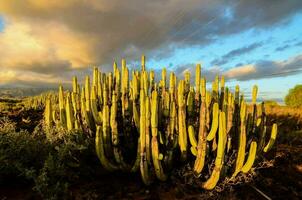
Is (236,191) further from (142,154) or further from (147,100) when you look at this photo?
(147,100)

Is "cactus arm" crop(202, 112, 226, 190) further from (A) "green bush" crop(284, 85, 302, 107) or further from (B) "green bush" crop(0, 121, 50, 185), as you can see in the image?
(A) "green bush" crop(284, 85, 302, 107)

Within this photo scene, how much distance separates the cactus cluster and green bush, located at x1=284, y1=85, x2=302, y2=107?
2836 centimetres

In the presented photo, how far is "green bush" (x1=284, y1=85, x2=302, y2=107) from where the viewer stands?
31341 millimetres

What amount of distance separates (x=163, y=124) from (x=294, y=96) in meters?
30.9

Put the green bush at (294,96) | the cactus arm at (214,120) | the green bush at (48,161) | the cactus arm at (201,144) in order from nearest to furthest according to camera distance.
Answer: the green bush at (48,161), the cactus arm at (214,120), the cactus arm at (201,144), the green bush at (294,96)

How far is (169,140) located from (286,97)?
105ft

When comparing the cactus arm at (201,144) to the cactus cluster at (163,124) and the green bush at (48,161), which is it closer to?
the cactus cluster at (163,124)

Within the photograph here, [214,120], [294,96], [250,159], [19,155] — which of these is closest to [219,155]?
[214,120]

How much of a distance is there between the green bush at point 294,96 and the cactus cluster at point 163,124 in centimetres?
2836

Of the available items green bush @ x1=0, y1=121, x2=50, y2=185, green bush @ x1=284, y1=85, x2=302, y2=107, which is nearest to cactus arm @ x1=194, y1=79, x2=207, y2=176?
green bush @ x1=0, y1=121, x2=50, y2=185

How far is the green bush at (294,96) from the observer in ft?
103

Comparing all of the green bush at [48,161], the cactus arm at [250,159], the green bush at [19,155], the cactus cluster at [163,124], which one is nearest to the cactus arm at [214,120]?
the cactus cluster at [163,124]

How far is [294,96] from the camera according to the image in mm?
32062

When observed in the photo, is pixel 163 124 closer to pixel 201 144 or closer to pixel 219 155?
pixel 201 144
